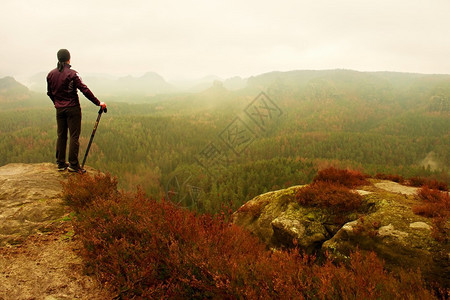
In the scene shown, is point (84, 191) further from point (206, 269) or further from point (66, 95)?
point (206, 269)

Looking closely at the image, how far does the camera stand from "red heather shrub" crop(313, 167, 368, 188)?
26.7 feet

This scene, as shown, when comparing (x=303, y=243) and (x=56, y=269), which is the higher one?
(x=56, y=269)

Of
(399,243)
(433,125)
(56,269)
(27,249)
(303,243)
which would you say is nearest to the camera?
(56,269)

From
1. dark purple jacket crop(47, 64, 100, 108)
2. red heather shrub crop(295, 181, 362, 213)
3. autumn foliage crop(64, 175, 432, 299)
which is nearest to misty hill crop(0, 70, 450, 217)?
red heather shrub crop(295, 181, 362, 213)

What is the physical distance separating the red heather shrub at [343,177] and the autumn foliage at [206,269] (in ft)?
15.5

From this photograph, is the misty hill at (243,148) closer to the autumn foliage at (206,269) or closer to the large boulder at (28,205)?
the large boulder at (28,205)

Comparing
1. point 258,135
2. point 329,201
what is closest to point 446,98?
point 258,135

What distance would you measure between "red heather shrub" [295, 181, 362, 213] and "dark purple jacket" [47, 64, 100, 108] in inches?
288

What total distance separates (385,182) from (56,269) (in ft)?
33.1

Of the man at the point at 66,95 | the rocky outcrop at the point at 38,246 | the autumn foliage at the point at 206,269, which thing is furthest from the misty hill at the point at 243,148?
the autumn foliage at the point at 206,269

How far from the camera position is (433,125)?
130m

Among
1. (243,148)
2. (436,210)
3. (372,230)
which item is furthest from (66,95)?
(243,148)

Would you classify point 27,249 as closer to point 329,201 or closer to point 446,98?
point 329,201

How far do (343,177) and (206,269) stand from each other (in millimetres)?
7093
